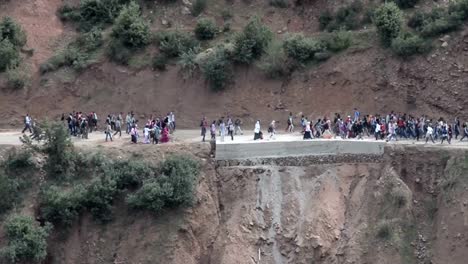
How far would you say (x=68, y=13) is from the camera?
179 ft

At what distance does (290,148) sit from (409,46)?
24.1 ft

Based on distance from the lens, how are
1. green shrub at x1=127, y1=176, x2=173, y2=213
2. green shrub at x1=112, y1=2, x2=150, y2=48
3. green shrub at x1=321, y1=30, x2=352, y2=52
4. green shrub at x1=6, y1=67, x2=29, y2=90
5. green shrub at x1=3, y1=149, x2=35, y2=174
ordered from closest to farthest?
green shrub at x1=127, y1=176, x2=173, y2=213, green shrub at x1=3, y1=149, x2=35, y2=174, green shrub at x1=321, y1=30, x2=352, y2=52, green shrub at x1=6, y1=67, x2=29, y2=90, green shrub at x1=112, y1=2, x2=150, y2=48

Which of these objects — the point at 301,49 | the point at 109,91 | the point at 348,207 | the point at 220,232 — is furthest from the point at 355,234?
the point at 109,91

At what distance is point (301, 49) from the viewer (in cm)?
4844

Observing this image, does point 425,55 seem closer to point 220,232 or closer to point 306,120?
point 306,120

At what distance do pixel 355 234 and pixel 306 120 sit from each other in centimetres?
693

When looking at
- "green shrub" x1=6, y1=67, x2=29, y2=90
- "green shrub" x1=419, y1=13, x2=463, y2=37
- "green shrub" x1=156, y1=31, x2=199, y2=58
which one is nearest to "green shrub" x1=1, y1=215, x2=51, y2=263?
"green shrub" x1=6, y1=67, x2=29, y2=90

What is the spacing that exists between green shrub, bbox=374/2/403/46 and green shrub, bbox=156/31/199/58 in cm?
788

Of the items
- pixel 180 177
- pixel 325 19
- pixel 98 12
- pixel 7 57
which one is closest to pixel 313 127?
pixel 180 177

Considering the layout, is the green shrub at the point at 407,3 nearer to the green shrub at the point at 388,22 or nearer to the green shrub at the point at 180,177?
the green shrub at the point at 388,22

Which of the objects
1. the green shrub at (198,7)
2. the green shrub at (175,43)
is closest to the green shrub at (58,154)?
the green shrub at (175,43)

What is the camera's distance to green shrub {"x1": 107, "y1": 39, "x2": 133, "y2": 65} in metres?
50.9

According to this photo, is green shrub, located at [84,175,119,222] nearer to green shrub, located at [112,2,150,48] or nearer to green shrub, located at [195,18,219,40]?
green shrub, located at [112,2,150,48]

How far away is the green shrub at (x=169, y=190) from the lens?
41.2m
